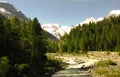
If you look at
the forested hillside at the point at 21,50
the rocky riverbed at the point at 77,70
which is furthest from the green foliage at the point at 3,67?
the rocky riverbed at the point at 77,70

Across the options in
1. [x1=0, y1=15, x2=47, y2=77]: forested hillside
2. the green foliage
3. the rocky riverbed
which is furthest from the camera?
the rocky riverbed

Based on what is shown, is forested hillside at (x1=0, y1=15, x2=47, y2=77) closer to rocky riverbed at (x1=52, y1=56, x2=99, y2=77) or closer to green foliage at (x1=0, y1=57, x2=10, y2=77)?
green foliage at (x1=0, y1=57, x2=10, y2=77)

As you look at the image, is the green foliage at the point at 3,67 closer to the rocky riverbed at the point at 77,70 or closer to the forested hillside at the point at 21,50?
the forested hillside at the point at 21,50

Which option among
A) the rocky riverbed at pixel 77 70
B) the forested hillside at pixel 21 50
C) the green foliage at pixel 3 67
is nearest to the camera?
the green foliage at pixel 3 67

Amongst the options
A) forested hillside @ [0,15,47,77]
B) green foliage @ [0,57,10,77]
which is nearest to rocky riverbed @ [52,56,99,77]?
forested hillside @ [0,15,47,77]

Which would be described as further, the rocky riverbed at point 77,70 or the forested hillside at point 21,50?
the rocky riverbed at point 77,70

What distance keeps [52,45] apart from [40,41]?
410ft

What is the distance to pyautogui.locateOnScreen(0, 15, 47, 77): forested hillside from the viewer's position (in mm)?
49769

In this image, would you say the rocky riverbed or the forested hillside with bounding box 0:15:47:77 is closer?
the forested hillside with bounding box 0:15:47:77

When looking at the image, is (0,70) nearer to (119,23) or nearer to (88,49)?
(88,49)

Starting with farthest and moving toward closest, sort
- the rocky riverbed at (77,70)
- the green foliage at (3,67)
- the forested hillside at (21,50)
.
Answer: the rocky riverbed at (77,70) → the forested hillside at (21,50) → the green foliage at (3,67)

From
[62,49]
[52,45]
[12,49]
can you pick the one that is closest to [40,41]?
[12,49]

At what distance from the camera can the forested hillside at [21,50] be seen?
4977 centimetres

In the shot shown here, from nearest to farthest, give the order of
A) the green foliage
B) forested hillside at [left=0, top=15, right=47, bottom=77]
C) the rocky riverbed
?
the green foliage → forested hillside at [left=0, top=15, right=47, bottom=77] → the rocky riverbed
